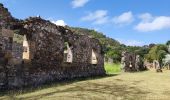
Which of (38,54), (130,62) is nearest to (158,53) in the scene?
(130,62)

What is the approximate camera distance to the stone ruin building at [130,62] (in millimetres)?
32197

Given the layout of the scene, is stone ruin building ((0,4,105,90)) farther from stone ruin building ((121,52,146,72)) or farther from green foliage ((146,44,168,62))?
green foliage ((146,44,168,62))

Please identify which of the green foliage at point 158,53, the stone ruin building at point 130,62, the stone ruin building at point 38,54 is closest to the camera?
the stone ruin building at point 38,54

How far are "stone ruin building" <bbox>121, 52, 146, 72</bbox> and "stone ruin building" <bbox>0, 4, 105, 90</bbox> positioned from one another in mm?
9465

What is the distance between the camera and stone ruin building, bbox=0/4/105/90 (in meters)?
14.1

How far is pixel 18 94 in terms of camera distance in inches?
484

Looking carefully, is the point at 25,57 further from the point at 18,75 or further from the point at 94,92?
the point at 94,92

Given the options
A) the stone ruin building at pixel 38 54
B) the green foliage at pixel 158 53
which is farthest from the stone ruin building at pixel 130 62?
the green foliage at pixel 158 53

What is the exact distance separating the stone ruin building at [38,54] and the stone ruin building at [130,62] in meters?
9.47

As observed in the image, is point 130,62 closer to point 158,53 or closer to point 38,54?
point 38,54

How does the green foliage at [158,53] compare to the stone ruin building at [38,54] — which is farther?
the green foliage at [158,53]

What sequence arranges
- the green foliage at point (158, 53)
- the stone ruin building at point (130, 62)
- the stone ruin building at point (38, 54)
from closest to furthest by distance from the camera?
the stone ruin building at point (38, 54) → the stone ruin building at point (130, 62) → the green foliage at point (158, 53)

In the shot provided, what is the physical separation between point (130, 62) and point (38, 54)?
18660 millimetres

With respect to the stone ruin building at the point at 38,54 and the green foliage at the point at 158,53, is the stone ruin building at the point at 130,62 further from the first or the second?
the green foliage at the point at 158,53
